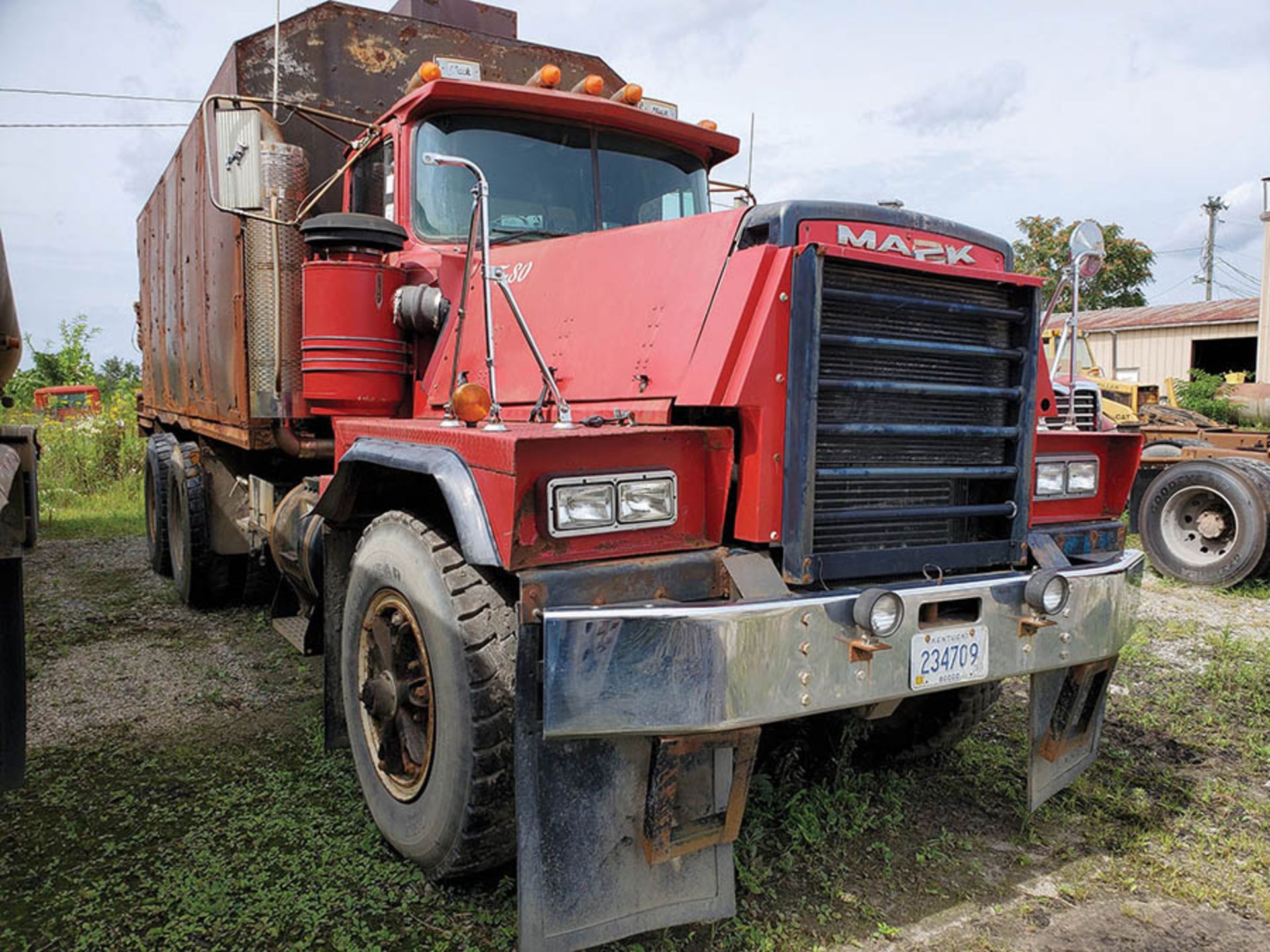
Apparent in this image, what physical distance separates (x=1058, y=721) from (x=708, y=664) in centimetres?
190

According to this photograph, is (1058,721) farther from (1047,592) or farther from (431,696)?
→ (431,696)

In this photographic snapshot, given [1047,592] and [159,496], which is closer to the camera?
[1047,592]

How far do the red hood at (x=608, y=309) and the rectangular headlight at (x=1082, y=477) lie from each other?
169 centimetres

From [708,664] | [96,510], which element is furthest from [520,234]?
[96,510]

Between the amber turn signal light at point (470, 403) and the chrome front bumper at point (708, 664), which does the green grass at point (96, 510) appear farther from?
the chrome front bumper at point (708, 664)

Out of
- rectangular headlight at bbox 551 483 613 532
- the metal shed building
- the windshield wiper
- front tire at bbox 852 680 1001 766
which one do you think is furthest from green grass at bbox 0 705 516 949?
the metal shed building

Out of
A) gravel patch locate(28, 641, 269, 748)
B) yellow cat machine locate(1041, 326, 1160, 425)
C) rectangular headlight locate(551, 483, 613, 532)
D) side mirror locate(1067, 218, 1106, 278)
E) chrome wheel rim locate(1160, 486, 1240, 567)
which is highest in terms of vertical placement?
side mirror locate(1067, 218, 1106, 278)

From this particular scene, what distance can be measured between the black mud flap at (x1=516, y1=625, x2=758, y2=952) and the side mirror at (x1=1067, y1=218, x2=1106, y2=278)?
96.1 inches

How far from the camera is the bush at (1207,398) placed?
18812mm

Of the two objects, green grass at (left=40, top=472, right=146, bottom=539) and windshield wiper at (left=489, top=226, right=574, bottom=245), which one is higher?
windshield wiper at (left=489, top=226, right=574, bottom=245)

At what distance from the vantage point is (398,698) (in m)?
3.09

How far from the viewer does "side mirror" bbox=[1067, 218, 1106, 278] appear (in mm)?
3688

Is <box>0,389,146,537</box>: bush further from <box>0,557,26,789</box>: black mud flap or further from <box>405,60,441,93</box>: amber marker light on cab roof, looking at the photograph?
<box>0,557,26,789</box>: black mud flap

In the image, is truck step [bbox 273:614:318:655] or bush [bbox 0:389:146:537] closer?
truck step [bbox 273:614:318:655]
